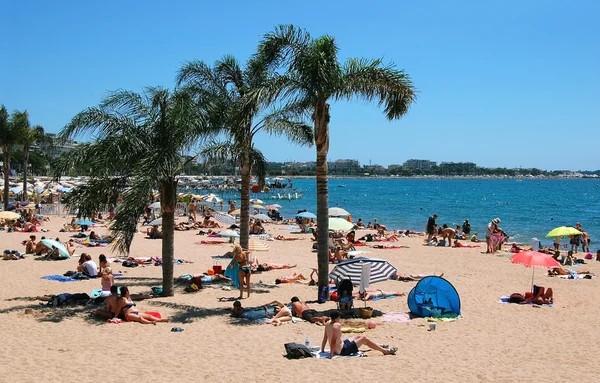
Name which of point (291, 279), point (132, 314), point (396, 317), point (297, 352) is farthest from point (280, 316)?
point (291, 279)

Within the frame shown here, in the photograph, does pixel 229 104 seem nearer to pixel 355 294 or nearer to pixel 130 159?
pixel 130 159

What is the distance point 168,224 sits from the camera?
12.8 m

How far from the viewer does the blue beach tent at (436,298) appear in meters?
11.7

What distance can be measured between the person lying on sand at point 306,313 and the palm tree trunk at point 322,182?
4.00 ft

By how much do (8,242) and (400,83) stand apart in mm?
18116

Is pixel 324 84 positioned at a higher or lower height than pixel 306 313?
higher

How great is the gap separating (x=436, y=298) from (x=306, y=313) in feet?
8.92

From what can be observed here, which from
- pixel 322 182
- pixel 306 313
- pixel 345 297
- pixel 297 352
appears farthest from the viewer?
pixel 322 182

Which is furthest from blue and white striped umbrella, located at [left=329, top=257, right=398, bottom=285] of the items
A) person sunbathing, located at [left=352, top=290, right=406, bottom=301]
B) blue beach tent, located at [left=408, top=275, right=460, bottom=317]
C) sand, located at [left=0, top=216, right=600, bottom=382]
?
blue beach tent, located at [left=408, top=275, right=460, bottom=317]

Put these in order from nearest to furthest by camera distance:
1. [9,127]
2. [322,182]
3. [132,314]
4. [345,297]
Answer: [132,314] → [345,297] → [322,182] → [9,127]

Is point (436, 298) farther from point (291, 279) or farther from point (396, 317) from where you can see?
point (291, 279)

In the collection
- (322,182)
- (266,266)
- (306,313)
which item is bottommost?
(266,266)

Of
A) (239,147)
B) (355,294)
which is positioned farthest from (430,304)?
(239,147)

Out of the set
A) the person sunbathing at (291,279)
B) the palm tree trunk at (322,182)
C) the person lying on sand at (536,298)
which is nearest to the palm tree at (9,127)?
the person sunbathing at (291,279)
